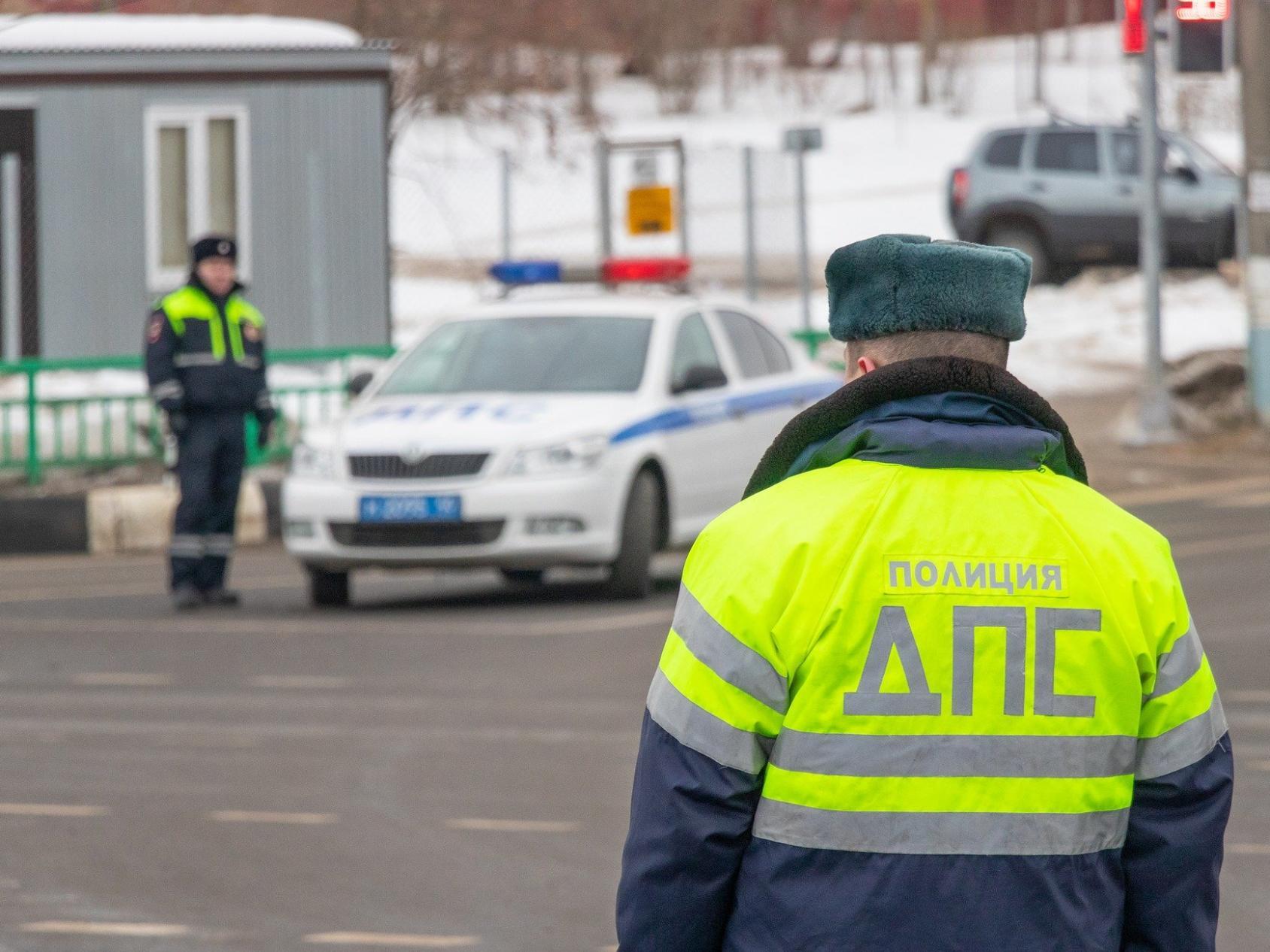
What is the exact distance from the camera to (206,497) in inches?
479

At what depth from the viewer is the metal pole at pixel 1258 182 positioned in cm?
1945

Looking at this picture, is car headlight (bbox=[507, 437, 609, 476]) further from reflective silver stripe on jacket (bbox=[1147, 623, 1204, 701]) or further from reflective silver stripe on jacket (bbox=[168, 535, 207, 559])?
reflective silver stripe on jacket (bbox=[1147, 623, 1204, 701])

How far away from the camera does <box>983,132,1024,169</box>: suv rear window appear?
2852cm

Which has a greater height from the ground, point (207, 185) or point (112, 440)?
point (207, 185)

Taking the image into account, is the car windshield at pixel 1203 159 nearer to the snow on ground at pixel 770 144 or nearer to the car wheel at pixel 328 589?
the snow on ground at pixel 770 144

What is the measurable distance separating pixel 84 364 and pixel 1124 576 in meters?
14.5

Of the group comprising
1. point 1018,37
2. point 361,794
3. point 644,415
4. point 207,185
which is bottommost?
point 361,794

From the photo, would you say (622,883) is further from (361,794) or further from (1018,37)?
(1018,37)

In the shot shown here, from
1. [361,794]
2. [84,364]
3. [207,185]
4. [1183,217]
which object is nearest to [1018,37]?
[1183,217]

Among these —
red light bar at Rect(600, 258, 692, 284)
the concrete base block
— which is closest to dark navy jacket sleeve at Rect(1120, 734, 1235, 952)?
red light bar at Rect(600, 258, 692, 284)

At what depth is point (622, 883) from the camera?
2574mm

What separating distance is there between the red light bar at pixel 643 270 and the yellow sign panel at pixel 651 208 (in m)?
5.71

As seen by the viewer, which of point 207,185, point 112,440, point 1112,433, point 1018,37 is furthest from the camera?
point 1018,37

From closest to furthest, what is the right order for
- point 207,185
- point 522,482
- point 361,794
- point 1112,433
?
point 361,794
point 522,482
point 1112,433
point 207,185
